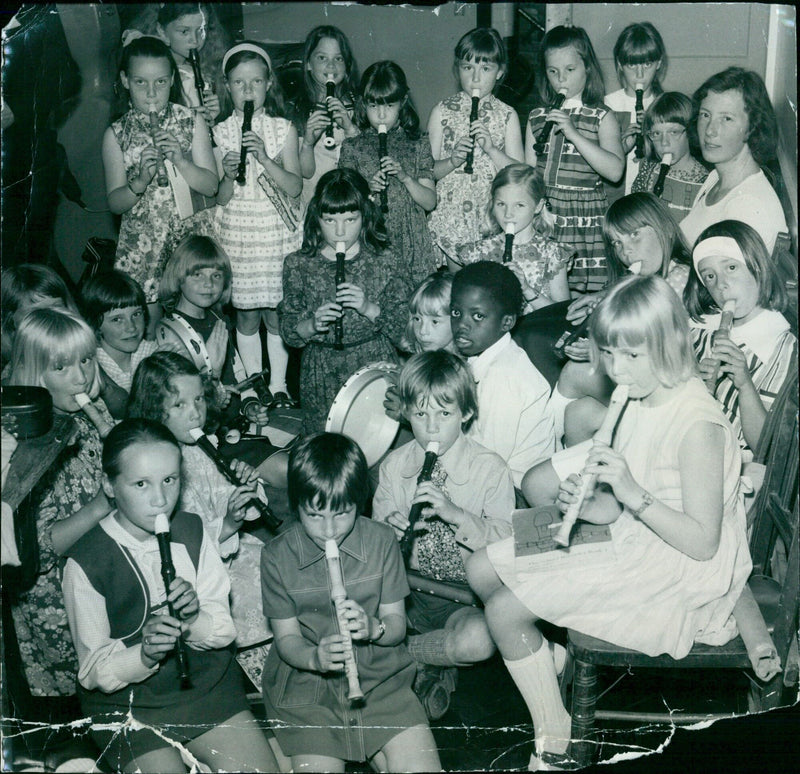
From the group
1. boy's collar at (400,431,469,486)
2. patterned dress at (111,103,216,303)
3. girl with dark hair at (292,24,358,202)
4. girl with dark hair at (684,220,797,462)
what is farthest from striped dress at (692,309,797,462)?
patterned dress at (111,103,216,303)

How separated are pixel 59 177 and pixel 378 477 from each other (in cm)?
109

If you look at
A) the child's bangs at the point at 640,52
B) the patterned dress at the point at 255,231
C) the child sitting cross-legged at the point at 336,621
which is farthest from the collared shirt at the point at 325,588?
the child's bangs at the point at 640,52

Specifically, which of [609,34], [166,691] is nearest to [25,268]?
[166,691]

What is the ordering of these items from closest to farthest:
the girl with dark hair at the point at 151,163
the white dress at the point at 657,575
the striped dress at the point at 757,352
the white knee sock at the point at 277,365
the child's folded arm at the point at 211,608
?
the white dress at the point at 657,575 → the child's folded arm at the point at 211,608 → the striped dress at the point at 757,352 → the girl with dark hair at the point at 151,163 → the white knee sock at the point at 277,365

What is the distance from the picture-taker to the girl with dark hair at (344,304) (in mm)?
2752

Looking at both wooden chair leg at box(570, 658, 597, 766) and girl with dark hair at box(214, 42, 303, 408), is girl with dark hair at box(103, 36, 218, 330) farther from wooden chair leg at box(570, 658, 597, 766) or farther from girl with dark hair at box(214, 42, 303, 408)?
wooden chair leg at box(570, 658, 597, 766)

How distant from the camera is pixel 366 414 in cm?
256

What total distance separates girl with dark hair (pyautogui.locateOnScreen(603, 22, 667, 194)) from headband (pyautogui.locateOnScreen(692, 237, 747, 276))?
27 cm

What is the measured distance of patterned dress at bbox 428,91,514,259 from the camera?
8.66 ft

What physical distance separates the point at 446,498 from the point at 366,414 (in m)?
0.35

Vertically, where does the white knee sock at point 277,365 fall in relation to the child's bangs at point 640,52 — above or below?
below

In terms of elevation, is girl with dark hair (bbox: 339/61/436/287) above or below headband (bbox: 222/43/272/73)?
below

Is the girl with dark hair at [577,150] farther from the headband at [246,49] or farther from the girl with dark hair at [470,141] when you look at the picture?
the headband at [246,49]

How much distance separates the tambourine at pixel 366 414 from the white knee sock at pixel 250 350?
37 cm
